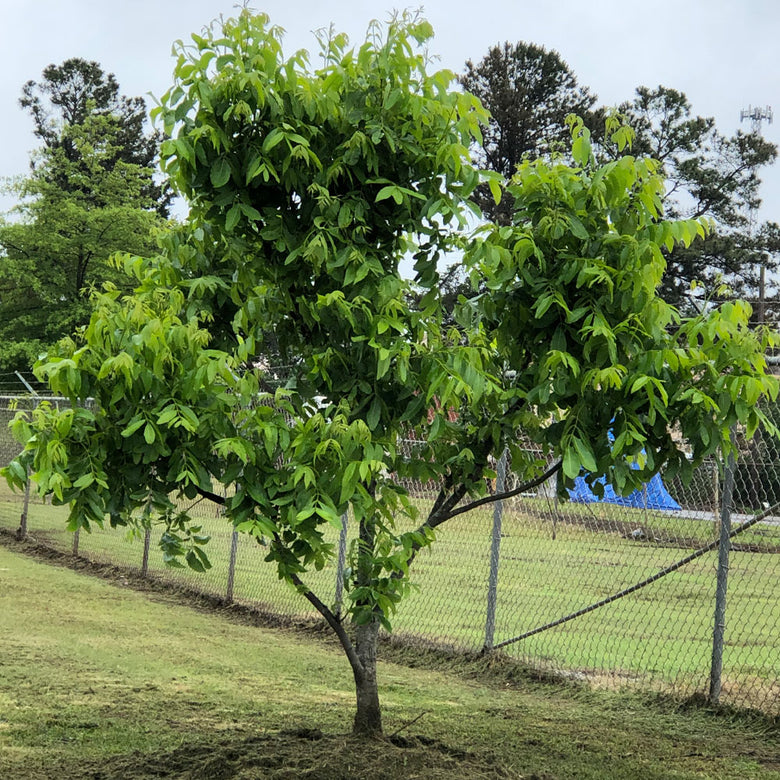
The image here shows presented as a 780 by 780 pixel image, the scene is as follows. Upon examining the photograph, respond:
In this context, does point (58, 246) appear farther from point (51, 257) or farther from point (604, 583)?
point (604, 583)

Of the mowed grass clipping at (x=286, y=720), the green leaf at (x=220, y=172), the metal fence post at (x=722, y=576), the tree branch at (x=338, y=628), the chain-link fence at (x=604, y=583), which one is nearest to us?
the green leaf at (x=220, y=172)

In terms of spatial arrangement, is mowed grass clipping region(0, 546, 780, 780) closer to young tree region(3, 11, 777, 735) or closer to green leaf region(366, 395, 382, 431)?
young tree region(3, 11, 777, 735)

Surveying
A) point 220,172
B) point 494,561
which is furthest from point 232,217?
point 494,561

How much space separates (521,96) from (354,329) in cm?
4182

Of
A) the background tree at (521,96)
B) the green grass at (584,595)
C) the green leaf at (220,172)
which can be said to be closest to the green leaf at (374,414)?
the green leaf at (220,172)

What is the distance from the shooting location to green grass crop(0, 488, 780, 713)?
7.68 meters

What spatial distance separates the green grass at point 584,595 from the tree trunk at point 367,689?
2.57m

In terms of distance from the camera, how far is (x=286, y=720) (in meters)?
6.04

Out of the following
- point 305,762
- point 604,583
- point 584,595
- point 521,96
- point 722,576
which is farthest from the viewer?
point 521,96

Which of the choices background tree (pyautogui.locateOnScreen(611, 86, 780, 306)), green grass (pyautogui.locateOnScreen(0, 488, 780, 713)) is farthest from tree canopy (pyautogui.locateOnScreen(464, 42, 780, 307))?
green grass (pyautogui.locateOnScreen(0, 488, 780, 713))

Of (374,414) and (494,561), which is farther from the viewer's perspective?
(494,561)

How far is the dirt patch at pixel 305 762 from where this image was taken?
4500mm

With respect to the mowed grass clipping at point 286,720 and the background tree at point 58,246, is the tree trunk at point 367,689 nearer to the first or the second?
the mowed grass clipping at point 286,720

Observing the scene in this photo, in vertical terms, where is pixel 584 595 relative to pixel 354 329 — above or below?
below
